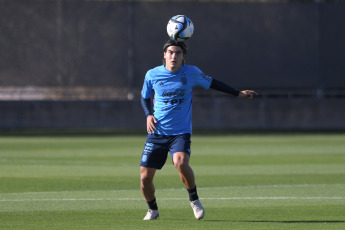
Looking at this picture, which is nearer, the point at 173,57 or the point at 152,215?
the point at 173,57

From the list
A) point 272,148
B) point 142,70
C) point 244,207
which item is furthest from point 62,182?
point 142,70

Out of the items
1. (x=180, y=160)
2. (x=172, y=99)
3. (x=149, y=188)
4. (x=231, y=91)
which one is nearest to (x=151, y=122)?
(x=172, y=99)

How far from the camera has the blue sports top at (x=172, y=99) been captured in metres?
9.98

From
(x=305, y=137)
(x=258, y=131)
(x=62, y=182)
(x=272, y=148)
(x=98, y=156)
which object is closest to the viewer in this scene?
(x=62, y=182)

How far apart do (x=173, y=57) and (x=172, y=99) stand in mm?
466

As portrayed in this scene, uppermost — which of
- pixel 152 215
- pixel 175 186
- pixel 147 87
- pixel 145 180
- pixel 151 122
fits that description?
pixel 147 87

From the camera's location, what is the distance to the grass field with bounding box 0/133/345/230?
10.1 m

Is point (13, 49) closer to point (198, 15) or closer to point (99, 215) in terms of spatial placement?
point (198, 15)

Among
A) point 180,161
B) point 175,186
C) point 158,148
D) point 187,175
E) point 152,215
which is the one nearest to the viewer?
point 180,161

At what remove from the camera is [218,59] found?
37438mm

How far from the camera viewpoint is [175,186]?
14.1 metres

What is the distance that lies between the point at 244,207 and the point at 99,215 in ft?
6.46

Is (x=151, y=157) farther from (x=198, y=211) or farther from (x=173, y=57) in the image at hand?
(x=173, y=57)

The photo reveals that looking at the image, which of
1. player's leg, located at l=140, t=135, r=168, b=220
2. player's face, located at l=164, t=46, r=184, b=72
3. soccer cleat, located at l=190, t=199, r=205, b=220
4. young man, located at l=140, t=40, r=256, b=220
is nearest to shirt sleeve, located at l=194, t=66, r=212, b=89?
young man, located at l=140, t=40, r=256, b=220
